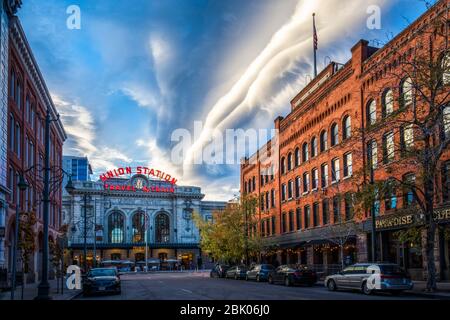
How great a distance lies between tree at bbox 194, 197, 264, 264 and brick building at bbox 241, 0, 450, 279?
2.82m

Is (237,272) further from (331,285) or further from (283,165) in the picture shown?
(331,285)

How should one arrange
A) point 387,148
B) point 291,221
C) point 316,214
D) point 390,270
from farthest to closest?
point 291,221 < point 316,214 < point 387,148 < point 390,270

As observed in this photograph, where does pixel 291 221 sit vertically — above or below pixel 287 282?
above

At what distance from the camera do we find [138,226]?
98625mm

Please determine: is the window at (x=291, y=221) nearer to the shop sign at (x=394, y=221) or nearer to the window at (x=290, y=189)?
the window at (x=290, y=189)

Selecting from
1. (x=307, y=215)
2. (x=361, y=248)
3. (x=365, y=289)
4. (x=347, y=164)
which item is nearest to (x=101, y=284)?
(x=365, y=289)

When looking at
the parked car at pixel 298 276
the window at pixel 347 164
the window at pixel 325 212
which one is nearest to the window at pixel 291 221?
the window at pixel 325 212

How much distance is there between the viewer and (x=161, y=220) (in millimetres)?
101625

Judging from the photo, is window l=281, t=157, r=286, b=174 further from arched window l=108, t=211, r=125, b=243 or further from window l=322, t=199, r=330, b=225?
arched window l=108, t=211, r=125, b=243

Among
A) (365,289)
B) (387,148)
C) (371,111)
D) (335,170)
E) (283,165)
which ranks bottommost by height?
(365,289)

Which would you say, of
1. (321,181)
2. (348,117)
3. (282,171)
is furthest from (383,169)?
(282,171)

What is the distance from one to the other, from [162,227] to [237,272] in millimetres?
57186

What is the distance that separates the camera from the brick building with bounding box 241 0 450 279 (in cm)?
2864

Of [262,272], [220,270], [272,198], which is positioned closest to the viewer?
[262,272]
